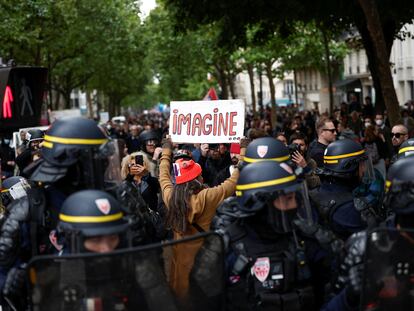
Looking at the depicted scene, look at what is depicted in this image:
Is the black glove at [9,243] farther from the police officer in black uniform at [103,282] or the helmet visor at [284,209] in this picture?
the helmet visor at [284,209]

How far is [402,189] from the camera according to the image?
4039mm

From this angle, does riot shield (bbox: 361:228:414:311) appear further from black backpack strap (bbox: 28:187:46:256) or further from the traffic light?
the traffic light

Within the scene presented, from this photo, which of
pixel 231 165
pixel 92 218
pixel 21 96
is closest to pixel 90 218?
pixel 92 218

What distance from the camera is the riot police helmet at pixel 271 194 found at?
170 inches

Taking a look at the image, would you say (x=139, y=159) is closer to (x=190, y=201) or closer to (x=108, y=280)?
(x=190, y=201)

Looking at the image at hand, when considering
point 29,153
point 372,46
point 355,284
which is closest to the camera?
point 355,284

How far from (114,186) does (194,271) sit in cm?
84

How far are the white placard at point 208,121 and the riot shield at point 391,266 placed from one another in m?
4.90

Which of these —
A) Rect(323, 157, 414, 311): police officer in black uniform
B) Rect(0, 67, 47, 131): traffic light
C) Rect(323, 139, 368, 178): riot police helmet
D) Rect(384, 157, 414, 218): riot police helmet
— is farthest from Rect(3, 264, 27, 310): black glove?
Rect(0, 67, 47, 131): traffic light

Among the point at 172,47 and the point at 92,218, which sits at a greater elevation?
the point at 172,47

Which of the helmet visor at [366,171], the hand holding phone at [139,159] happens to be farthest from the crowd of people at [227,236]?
the hand holding phone at [139,159]

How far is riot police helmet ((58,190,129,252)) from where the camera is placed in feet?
12.9

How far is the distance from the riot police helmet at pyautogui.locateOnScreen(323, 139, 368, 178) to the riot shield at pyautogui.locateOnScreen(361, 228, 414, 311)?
7.48 ft

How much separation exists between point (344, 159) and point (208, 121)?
2950mm
